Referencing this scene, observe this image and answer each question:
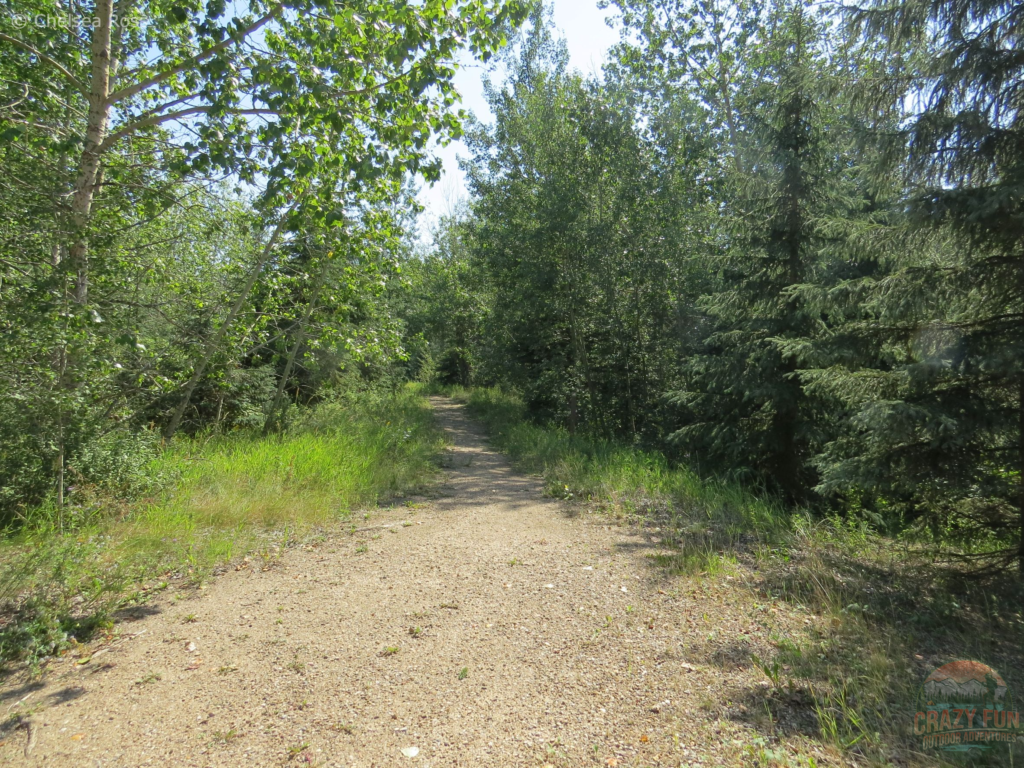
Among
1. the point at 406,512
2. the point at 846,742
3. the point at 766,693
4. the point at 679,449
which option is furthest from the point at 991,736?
the point at 679,449

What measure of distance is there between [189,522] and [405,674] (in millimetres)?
3550

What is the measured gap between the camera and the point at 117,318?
17.3 ft

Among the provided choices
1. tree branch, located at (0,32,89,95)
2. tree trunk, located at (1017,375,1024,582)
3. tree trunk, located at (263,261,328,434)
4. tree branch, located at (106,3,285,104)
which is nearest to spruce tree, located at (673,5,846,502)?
tree trunk, located at (1017,375,1024,582)

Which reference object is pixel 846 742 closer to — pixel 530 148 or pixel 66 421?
pixel 66 421

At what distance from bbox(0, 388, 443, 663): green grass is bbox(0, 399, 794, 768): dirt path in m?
0.35

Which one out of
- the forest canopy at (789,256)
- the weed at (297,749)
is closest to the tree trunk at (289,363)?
the forest canopy at (789,256)

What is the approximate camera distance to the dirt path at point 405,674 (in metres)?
2.78

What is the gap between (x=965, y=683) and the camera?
10.0 feet

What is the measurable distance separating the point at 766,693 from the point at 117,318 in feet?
20.6

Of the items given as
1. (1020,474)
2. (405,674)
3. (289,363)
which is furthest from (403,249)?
(1020,474)

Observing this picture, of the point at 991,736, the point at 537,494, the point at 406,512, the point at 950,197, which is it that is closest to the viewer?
the point at 991,736

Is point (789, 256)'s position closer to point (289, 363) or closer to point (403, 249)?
point (403, 249)

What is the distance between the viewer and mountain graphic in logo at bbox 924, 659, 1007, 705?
2965 millimetres

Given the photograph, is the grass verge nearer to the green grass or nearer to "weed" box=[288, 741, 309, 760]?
"weed" box=[288, 741, 309, 760]
